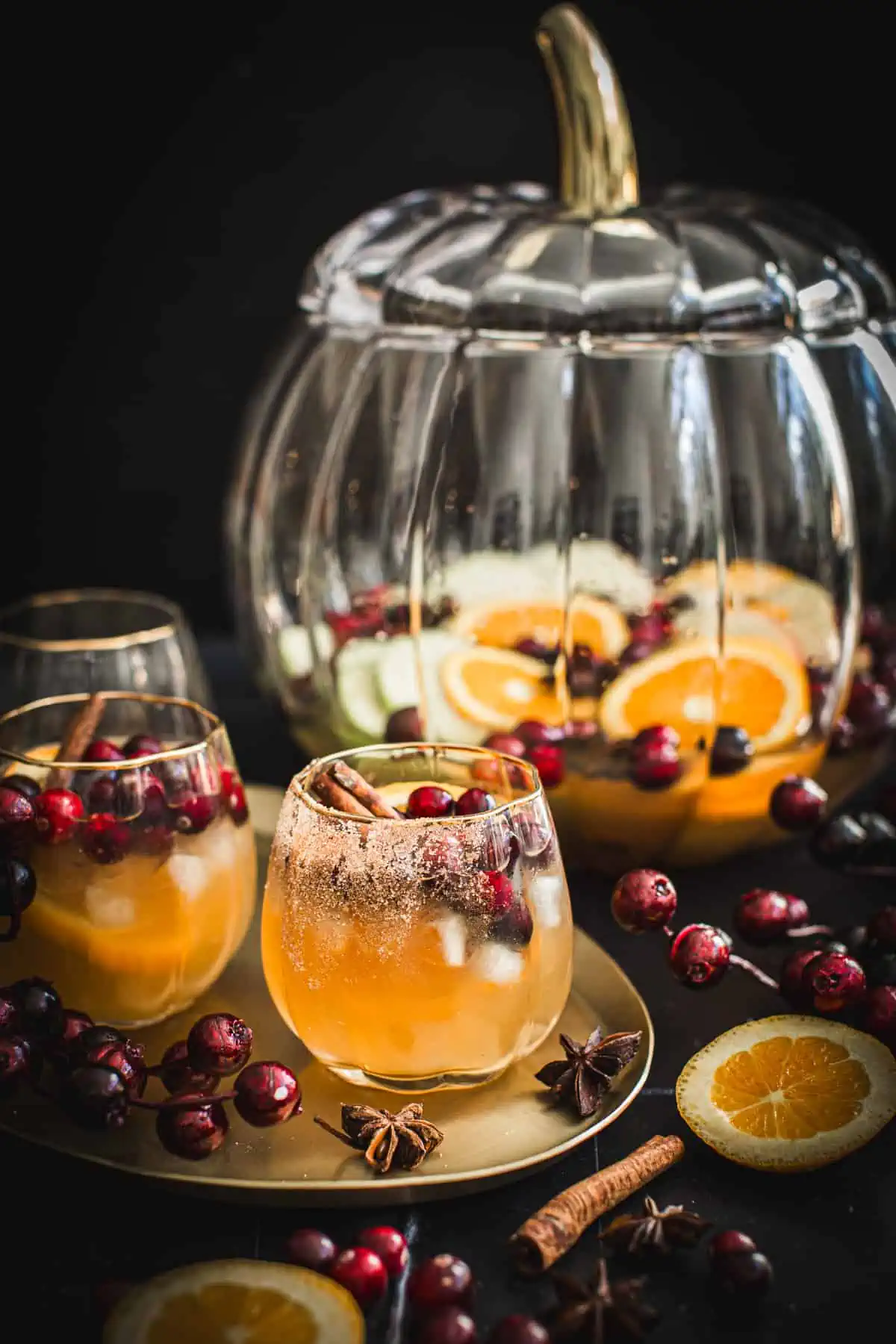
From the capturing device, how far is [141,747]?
3.14 feet

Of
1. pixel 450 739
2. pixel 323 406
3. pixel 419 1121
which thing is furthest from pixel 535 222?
pixel 419 1121

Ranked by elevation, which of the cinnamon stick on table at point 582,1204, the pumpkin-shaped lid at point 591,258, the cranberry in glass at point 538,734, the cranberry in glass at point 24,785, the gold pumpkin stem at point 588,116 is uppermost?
the gold pumpkin stem at point 588,116

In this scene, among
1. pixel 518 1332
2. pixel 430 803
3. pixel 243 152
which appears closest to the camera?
pixel 518 1332

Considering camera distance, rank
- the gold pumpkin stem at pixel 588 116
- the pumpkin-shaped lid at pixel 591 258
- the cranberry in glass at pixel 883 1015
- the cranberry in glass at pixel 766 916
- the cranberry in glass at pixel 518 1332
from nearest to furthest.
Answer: the cranberry in glass at pixel 518 1332 < the cranberry in glass at pixel 883 1015 < the cranberry in glass at pixel 766 916 < the pumpkin-shaped lid at pixel 591 258 < the gold pumpkin stem at pixel 588 116

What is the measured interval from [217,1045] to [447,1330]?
0.21m

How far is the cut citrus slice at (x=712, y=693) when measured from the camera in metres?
1.10

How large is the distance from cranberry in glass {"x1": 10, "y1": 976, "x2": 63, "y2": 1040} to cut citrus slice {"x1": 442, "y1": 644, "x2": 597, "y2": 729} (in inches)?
16.3

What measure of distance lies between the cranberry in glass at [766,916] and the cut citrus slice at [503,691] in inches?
7.6

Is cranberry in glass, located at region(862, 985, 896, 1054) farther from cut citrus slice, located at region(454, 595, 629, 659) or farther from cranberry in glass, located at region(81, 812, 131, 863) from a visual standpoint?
cranberry in glass, located at region(81, 812, 131, 863)

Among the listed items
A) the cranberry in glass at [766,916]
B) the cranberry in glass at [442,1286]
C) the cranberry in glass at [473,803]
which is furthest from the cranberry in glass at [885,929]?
the cranberry in glass at [442,1286]

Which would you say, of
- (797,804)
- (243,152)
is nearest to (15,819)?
(797,804)

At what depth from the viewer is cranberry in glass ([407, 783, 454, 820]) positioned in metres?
0.85

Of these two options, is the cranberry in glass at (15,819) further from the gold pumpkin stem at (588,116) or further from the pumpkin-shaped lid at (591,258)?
the gold pumpkin stem at (588,116)

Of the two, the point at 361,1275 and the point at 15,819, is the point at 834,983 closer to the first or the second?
the point at 361,1275
